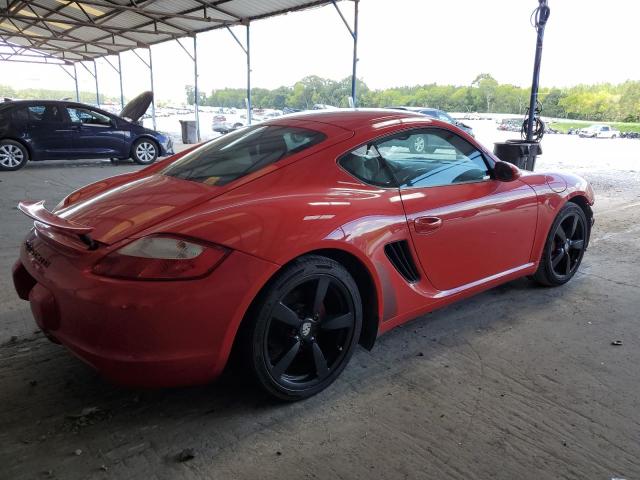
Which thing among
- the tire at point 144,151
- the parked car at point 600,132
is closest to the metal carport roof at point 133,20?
the tire at point 144,151

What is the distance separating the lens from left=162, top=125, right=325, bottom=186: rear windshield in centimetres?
235

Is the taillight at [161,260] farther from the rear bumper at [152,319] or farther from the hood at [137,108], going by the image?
the hood at [137,108]

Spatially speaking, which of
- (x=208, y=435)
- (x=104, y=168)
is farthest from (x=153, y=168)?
(x=104, y=168)

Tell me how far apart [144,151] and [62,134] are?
5.61ft

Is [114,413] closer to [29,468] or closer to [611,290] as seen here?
[29,468]

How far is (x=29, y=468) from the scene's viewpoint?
1.79m

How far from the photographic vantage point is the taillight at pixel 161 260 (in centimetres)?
178

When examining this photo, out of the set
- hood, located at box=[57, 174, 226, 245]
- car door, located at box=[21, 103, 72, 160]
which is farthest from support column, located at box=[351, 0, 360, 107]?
hood, located at box=[57, 174, 226, 245]

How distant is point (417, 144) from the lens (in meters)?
2.80

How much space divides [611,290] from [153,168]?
3.47 meters

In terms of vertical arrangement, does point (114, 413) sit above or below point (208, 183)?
below

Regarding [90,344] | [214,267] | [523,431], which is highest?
[214,267]

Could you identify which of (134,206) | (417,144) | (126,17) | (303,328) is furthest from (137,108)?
(303,328)

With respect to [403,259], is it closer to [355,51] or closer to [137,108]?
[355,51]
